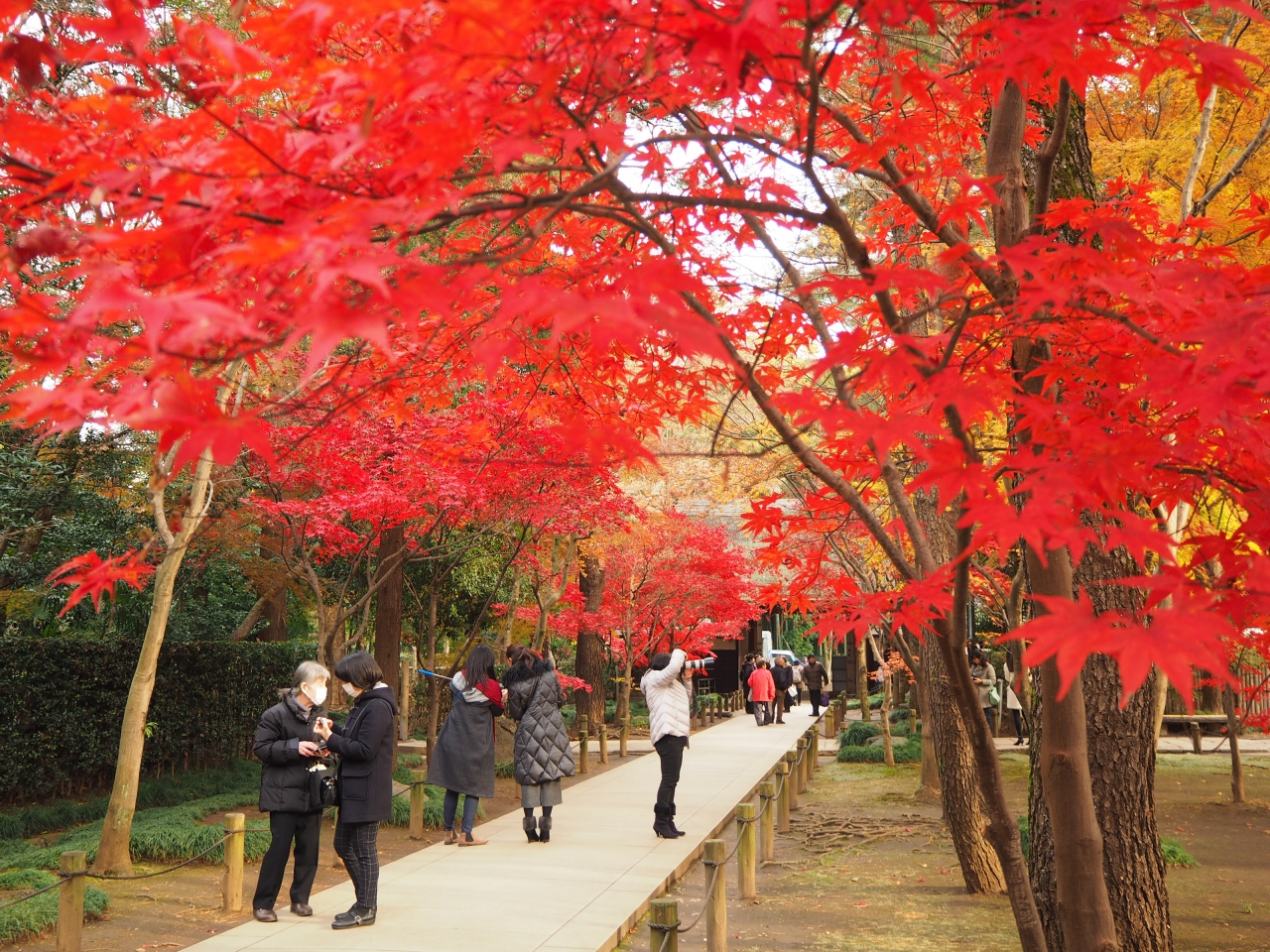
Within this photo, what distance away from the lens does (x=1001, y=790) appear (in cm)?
334

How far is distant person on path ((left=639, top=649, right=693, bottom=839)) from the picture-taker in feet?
32.3

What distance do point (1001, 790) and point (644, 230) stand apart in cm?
218

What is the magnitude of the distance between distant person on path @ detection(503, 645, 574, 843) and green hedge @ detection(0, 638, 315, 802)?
5334mm

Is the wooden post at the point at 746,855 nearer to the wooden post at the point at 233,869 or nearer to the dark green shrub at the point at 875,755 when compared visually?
the wooden post at the point at 233,869

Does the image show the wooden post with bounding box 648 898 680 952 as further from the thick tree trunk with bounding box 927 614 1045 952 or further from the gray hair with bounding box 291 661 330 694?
the gray hair with bounding box 291 661 330 694

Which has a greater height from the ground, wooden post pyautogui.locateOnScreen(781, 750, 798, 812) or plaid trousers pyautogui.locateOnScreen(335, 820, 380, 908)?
plaid trousers pyautogui.locateOnScreen(335, 820, 380, 908)

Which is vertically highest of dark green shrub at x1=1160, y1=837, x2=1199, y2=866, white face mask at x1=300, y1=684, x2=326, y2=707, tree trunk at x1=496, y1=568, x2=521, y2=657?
tree trunk at x1=496, y1=568, x2=521, y2=657

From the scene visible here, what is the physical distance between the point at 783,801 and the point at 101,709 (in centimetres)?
815

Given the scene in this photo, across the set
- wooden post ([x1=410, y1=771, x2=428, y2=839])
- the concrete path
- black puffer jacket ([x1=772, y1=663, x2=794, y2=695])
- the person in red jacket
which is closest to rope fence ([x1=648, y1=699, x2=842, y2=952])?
the concrete path

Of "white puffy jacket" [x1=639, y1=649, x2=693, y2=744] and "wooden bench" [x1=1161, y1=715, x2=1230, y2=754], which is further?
"wooden bench" [x1=1161, y1=715, x2=1230, y2=754]

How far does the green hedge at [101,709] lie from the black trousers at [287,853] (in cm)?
578

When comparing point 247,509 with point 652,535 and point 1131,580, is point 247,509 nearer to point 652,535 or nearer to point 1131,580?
point 652,535

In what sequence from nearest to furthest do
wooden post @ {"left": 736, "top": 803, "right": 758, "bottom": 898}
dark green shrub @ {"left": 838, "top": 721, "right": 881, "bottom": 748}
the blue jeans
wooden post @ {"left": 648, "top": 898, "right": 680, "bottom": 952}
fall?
wooden post @ {"left": 648, "top": 898, "right": 680, "bottom": 952} < wooden post @ {"left": 736, "top": 803, "right": 758, "bottom": 898} < the blue jeans < dark green shrub @ {"left": 838, "top": 721, "right": 881, "bottom": 748}

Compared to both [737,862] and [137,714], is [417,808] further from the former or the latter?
[737,862]
